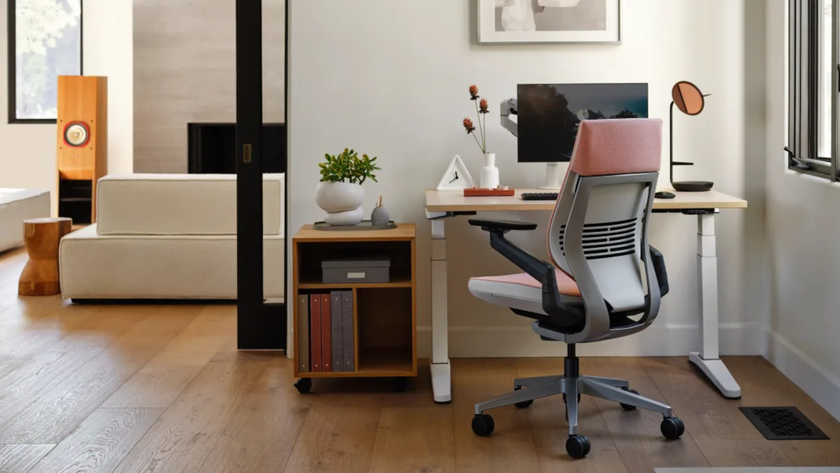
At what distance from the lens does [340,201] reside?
355 cm

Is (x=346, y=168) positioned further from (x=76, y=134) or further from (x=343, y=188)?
(x=76, y=134)

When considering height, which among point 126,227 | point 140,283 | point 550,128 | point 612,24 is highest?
point 612,24

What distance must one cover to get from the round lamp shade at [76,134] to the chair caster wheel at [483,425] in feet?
19.6

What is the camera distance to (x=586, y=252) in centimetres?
277

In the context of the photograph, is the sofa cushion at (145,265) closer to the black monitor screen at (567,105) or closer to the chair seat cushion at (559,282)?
the black monitor screen at (567,105)

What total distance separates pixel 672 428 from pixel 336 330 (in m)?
1.30

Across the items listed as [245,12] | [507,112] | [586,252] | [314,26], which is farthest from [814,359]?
[245,12]

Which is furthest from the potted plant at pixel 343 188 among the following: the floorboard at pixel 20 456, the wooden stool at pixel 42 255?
the wooden stool at pixel 42 255

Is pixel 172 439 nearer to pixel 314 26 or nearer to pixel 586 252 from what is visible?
pixel 586 252

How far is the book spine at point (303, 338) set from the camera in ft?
11.2

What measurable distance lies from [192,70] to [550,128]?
471 cm

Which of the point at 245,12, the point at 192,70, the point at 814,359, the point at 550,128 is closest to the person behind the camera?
the point at 814,359

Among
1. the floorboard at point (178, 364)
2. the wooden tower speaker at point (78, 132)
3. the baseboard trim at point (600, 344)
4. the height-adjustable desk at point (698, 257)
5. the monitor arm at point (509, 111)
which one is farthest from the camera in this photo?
the wooden tower speaker at point (78, 132)

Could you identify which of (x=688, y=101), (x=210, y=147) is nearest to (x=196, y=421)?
(x=688, y=101)
